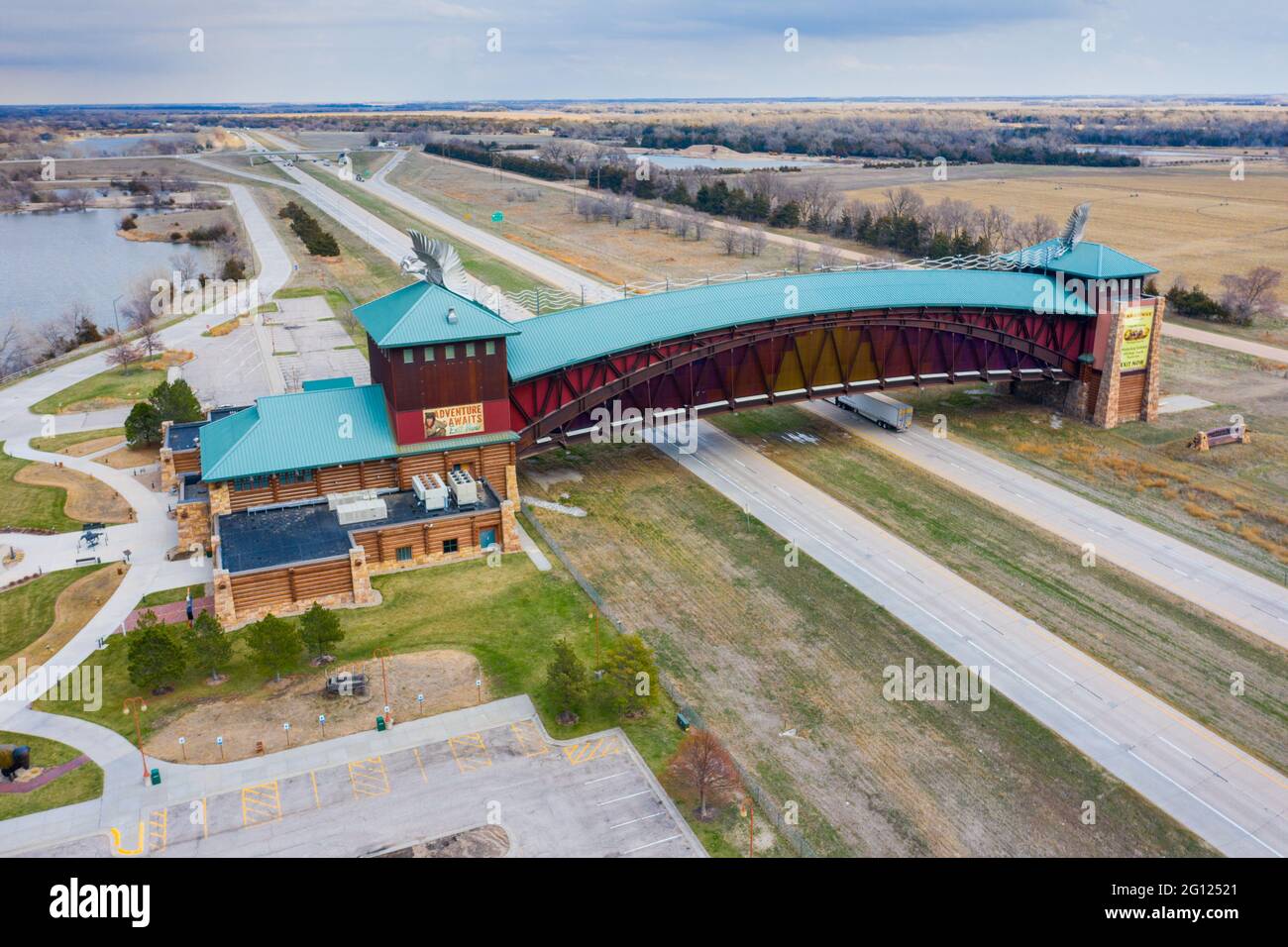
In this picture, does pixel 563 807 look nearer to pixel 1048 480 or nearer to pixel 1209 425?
pixel 1048 480

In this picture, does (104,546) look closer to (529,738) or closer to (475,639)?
(475,639)

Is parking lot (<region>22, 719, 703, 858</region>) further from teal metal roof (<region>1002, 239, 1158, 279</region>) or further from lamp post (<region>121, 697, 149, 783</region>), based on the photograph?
teal metal roof (<region>1002, 239, 1158, 279</region>)

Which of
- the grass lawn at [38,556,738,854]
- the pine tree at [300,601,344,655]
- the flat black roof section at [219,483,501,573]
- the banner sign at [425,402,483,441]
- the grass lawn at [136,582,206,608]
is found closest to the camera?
the grass lawn at [38,556,738,854]

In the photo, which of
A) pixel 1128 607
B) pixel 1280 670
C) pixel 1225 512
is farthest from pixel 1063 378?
pixel 1280 670

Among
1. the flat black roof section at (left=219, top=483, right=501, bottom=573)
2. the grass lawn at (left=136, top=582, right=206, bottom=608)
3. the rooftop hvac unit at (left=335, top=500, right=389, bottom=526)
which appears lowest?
the grass lawn at (left=136, top=582, right=206, bottom=608)

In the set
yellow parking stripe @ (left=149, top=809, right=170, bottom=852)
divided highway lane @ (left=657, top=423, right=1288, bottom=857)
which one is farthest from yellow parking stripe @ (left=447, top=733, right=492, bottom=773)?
divided highway lane @ (left=657, top=423, right=1288, bottom=857)

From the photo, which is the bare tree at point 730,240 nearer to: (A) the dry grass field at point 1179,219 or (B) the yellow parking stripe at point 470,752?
(A) the dry grass field at point 1179,219

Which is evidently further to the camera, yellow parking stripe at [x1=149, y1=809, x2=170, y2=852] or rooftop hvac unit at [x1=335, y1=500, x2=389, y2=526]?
rooftop hvac unit at [x1=335, y1=500, x2=389, y2=526]
